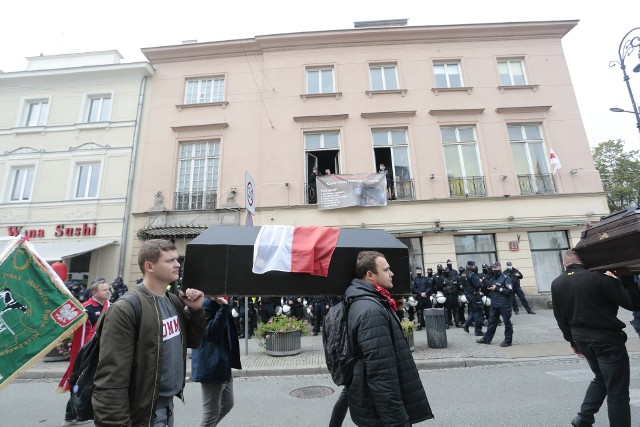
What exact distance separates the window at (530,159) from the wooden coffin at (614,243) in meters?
11.7

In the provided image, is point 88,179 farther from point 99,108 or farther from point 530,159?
point 530,159

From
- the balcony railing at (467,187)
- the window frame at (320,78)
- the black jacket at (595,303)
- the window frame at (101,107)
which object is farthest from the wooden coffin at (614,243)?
the window frame at (101,107)

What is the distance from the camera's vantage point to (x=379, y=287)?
2820 mm

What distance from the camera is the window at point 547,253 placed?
13539mm

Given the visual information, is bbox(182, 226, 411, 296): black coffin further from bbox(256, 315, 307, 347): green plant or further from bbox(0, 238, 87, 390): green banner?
bbox(256, 315, 307, 347): green plant

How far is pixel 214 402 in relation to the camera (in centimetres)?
341

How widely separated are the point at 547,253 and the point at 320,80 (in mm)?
12519

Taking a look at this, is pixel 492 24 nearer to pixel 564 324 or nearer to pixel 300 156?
pixel 300 156

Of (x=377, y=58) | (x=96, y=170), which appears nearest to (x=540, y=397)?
(x=377, y=58)

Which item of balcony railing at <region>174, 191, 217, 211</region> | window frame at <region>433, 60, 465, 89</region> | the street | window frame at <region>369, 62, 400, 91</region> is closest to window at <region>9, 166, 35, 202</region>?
balcony railing at <region>174, 191, 217, 211</region>

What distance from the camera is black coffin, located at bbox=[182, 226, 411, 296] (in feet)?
10.9

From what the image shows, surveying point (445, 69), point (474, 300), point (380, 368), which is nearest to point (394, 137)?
point (445, 69)

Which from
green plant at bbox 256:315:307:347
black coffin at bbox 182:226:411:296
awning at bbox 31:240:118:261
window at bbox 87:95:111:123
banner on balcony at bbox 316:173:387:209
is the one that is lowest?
green plant at bbox 256:315:307:347

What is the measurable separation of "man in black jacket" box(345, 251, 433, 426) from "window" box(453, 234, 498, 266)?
39.6 feet
